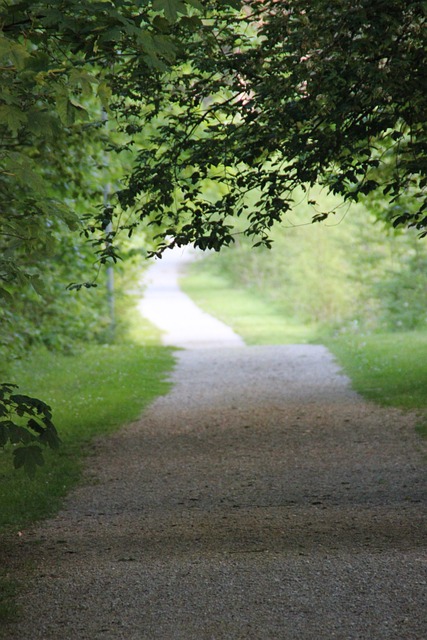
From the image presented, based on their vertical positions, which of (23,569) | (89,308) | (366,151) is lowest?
(23,569)

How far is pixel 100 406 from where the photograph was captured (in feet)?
39.0

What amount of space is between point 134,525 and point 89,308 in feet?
46.9

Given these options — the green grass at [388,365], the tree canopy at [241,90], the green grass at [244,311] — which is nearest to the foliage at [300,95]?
the tree canopy at [241,90]

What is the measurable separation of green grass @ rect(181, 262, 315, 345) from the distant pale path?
50 cm

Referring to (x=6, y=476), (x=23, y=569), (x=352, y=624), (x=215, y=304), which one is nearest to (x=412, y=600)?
(x=352, y=624)

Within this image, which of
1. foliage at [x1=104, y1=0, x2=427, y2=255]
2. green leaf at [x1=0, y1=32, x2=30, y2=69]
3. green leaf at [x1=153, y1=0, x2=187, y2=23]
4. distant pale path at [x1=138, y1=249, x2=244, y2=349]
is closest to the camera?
green leaf at [x1=153, y1=0, x2=187, y2=23]

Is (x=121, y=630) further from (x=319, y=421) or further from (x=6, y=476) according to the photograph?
(x=319, y=421)

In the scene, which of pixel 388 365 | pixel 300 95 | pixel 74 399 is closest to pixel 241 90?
pixel 300 95

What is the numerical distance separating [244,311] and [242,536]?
2780 centimetres

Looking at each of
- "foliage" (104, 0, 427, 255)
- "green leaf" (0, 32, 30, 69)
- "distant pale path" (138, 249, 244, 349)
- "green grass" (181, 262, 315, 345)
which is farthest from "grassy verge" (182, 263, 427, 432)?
"green leaf" (0, 32, 30, 69)

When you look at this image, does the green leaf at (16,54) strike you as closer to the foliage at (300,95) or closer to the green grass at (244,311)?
the foliage at (300,95)

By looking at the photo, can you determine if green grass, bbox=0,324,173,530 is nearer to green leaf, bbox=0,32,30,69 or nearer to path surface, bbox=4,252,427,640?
path surface, bbox=4,252,427,640

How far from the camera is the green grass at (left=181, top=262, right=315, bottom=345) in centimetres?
2539

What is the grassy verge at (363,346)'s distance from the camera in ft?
41.1
